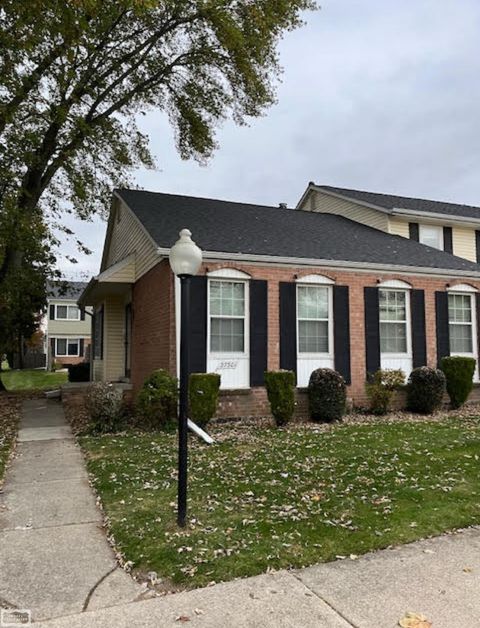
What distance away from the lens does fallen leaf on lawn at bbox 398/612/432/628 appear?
2881mm

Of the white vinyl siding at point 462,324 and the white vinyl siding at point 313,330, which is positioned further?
the white vinyl siding at point 462,324

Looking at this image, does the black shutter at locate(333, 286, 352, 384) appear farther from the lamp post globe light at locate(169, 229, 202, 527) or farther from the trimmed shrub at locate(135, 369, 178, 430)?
the lamp post globe light at locate(169, 229, 202, 527)

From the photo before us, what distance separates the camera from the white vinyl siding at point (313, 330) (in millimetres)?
10633

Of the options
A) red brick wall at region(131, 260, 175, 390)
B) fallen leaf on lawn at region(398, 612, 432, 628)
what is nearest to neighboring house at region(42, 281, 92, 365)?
red brick wall at region(131, 260, 175, 390)

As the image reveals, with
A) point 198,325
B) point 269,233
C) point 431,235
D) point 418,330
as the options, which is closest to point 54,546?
point 198,325

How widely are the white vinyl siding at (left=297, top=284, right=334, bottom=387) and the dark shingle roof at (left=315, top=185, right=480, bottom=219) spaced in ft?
22.5

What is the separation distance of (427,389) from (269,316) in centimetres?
400

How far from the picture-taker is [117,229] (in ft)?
51.3

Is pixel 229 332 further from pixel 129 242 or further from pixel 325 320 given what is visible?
pixel 129 242

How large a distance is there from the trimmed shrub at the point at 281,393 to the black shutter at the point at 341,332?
1.83 meters

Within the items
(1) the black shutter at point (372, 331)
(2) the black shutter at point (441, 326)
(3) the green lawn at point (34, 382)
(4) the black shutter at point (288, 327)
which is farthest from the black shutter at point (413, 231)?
(3) the green lawn at point (34, 382)

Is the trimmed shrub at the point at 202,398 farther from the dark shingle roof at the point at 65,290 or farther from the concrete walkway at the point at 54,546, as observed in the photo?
the dark shingle roof at the point at 65,290

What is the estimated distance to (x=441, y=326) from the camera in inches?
467

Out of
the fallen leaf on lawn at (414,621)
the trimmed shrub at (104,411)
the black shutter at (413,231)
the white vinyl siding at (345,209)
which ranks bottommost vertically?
the fallen leaf on lawn at (414,621)
